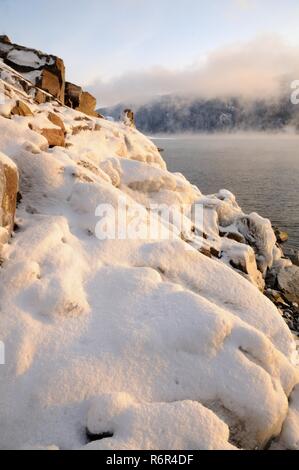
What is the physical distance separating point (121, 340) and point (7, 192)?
7229 millimetres

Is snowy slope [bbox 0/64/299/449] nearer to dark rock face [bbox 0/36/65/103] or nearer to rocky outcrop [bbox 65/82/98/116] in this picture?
dark rock face [bbox 0/36/65/103]

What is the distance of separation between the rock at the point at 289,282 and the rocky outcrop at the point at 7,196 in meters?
22.1

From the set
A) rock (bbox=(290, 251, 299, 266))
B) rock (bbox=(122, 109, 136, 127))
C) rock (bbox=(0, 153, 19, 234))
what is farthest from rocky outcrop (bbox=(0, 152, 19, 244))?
rock (bbox=(122, 109, 136, 127))

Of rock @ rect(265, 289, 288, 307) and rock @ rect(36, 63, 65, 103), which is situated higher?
rock @ rect(36, 63, 65, 103)

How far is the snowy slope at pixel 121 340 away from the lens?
27.9 ft

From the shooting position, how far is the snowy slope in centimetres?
852

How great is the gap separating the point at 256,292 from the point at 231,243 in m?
10.3

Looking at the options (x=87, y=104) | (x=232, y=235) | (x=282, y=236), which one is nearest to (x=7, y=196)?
(x=232, y=235)

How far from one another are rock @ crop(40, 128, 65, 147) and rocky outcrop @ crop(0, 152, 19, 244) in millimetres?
8522

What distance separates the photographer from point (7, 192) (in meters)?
13.1

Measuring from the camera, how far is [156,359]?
10.4 m

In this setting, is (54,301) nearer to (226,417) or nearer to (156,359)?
(156,359)

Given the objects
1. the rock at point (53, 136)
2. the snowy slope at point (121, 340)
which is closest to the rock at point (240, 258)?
the snowy slope at point (121, 340)
